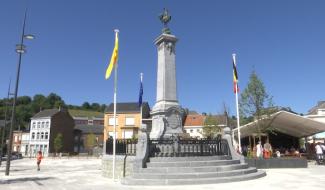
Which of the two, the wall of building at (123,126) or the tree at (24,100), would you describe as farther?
the tree at (24,100)

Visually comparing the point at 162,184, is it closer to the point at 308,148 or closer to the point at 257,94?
the point at 257,94

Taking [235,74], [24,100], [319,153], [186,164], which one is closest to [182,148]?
[186,164]

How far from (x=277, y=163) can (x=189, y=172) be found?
374 inches

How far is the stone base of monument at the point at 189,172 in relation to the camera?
12.8 metres

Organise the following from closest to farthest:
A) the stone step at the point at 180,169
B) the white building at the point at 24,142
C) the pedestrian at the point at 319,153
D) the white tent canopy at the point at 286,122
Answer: the stone step at the point at 180,169 → the pedestrian at the point at 319,153 → the white tent canopy at the point at 286,122 → the white building at the point at 24,142

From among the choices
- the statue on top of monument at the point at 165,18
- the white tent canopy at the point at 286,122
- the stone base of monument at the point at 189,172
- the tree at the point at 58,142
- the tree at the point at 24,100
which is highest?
the tree at the point at 24,100

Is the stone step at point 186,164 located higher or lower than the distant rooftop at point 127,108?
lower

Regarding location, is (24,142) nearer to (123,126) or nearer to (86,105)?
(123,126)

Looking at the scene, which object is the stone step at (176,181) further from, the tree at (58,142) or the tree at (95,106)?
the tree at (95,106)

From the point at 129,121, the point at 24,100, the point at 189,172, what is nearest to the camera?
the point at 189,172

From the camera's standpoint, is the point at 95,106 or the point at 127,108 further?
the point at 95,106

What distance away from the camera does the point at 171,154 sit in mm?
14773

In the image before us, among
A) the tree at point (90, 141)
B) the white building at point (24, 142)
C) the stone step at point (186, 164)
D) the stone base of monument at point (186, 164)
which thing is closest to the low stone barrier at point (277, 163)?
the stone base of monument at point (186, 164)

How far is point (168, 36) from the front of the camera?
62.1 feet
